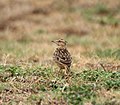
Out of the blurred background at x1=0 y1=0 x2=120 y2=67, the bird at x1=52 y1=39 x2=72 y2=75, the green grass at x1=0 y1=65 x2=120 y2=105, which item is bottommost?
the green grass at x1=0 y1=65 x2=120 y2=105

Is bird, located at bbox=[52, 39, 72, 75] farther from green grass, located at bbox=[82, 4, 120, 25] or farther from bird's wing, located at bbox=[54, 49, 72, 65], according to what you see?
green grass, located at bbox=[82, 4, 120, 25]

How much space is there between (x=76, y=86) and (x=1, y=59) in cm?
380

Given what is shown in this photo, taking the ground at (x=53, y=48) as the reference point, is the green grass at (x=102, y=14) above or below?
above

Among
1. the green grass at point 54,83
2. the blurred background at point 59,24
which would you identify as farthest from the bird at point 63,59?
the blurred background at point 59,24

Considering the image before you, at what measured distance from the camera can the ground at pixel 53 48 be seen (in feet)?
28.3

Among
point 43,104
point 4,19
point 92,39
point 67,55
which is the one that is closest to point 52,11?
point 4,19

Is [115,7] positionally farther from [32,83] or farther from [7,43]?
[32,83]

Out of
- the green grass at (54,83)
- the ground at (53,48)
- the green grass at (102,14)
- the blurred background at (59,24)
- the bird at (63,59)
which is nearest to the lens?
the green grass at (54,83)

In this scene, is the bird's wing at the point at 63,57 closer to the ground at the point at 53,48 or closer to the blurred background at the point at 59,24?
the ground at the point at 53,48

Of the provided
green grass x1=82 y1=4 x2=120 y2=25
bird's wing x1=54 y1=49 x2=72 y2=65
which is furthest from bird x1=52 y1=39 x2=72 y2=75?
green grass x1=82 y1=4 x2=120 y2=25

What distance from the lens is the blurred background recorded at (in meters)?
17.0

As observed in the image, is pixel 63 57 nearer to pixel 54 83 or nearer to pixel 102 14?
pixel 54 83

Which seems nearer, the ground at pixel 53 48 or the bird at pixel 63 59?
the ground at pixel 53 48

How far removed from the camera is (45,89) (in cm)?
896
